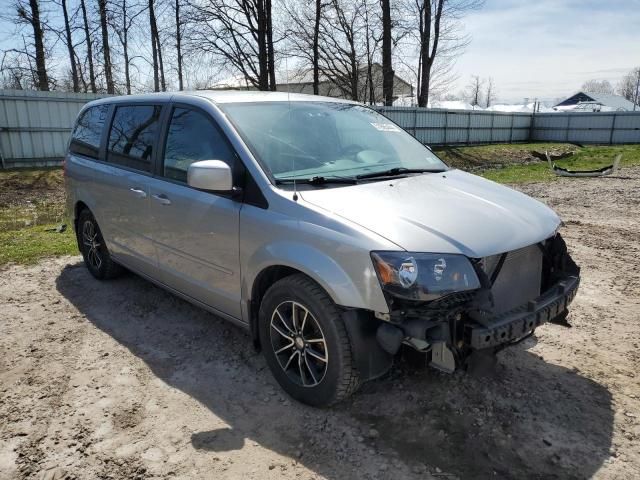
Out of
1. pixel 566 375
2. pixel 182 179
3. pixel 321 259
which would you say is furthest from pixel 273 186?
pixel 566 375

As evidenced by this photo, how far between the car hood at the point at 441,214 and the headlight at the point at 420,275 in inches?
2.0

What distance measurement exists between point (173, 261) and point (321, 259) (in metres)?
1.64

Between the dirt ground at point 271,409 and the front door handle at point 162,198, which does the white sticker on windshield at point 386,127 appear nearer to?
the front door handle at point 162,198

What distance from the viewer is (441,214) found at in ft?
9.11

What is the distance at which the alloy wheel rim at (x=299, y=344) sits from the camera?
9.32ft

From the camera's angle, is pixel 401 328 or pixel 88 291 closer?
pixel 401 328

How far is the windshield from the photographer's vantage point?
3.24 metres

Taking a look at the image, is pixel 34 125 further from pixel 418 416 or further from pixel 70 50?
pixel 418 416

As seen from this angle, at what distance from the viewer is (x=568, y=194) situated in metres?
11.0

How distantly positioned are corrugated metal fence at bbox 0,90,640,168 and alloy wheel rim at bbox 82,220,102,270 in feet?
35.5

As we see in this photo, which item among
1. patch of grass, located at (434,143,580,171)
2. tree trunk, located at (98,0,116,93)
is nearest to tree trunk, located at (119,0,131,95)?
tree trunk, located at (98,0,116,93)

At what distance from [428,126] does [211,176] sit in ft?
74.2

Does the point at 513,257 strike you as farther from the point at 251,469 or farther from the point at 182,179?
the point at 182,179

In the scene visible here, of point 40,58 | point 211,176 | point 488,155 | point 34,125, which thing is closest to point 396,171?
point 211,176
